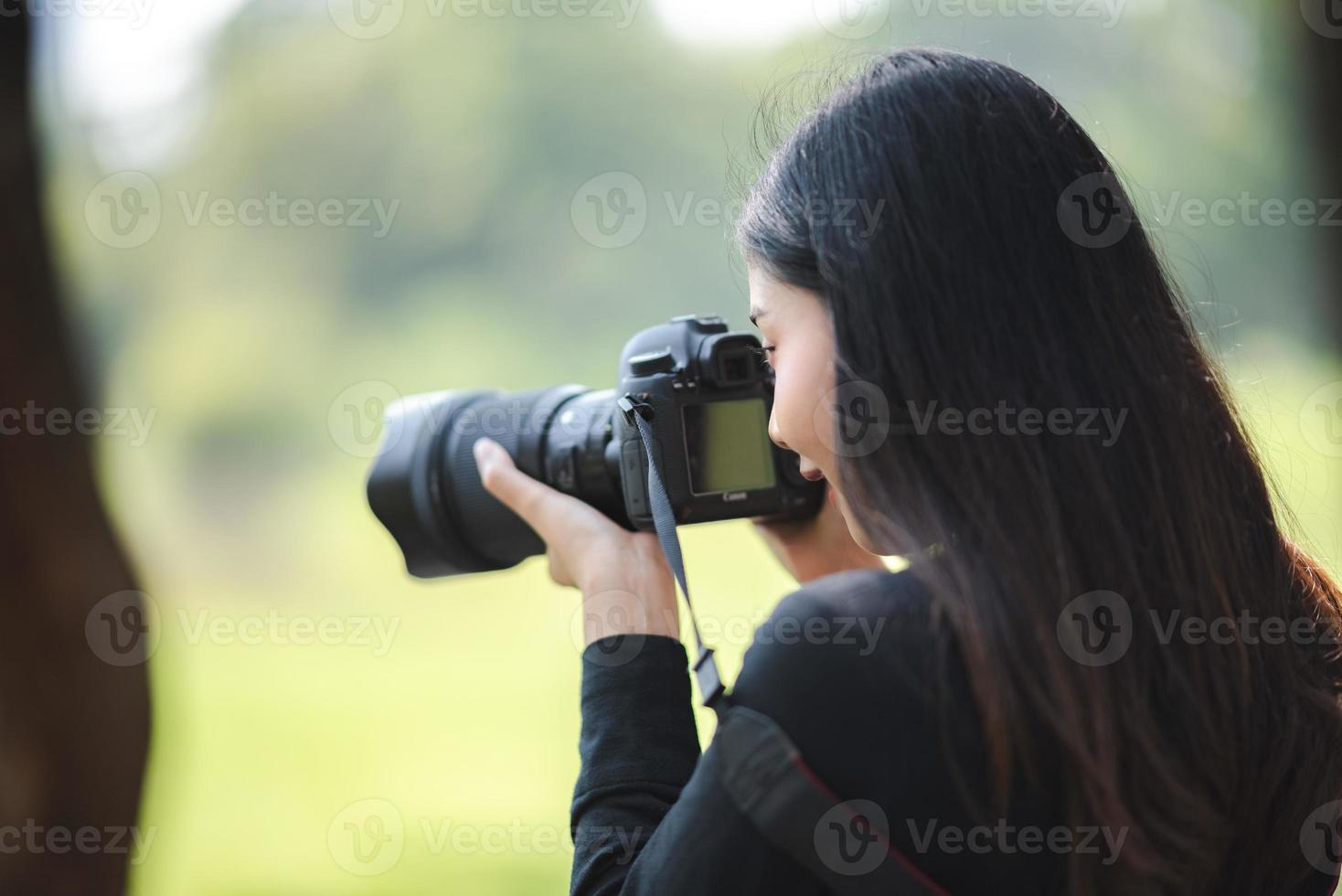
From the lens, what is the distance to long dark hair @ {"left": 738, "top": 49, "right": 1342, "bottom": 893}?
0.54 m

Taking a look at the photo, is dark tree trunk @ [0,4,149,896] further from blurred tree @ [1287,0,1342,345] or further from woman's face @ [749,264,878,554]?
blurred tree @ [1287,0,1342,345]

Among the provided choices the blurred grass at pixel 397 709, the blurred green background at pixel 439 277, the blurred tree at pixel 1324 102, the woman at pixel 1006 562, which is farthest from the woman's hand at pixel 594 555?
the blurred tree at pixel 1324 102

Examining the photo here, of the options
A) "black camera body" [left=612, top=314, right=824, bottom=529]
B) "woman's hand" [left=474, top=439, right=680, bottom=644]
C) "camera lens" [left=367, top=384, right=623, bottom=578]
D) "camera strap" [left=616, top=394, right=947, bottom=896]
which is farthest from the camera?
"camera lens" [left=367, top=384, right=623, bottom=578]

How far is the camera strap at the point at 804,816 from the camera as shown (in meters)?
0.52

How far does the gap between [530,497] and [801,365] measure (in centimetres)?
40

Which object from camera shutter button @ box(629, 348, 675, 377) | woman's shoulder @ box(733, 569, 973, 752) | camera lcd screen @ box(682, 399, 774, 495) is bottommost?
woman's shoulder @ box(733, 569, 973, 752)

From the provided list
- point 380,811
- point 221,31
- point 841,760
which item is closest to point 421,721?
point 380,811

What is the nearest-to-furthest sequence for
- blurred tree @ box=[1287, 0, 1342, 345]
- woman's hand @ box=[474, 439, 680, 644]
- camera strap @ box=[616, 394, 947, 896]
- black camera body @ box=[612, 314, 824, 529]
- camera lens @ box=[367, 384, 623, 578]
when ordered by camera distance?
camera strap @ box=[616, 394, 947, 896], woman's hand @ box=[474, 439, 680, 644], black camera body @ box=[612, 314, 824, 529], camera lens @ box=[367, 384, 623, 578], blurred tree @ box=[1287, 0, 1342, 345]

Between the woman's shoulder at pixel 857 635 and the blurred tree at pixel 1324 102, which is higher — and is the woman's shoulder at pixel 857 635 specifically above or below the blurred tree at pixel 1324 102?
below

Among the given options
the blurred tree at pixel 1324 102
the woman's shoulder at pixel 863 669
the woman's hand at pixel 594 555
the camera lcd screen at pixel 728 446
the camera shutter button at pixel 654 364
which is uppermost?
the blurred tree at pixel 1324 102

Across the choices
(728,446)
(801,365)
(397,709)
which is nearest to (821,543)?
(728,446)

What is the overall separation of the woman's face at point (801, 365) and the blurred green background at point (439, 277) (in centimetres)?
176

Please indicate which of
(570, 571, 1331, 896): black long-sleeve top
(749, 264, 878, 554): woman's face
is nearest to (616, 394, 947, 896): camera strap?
(570, 571, 1331, 896): black long-sleeve top

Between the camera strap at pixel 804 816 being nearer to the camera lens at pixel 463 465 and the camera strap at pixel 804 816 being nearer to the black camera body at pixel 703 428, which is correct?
the black camera body at pixel 703 428
